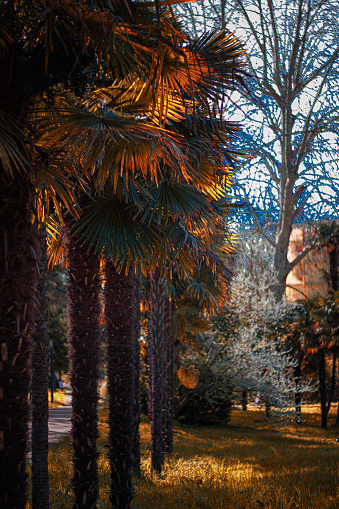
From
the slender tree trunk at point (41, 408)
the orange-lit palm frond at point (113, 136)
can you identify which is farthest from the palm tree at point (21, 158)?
the slender tree trunk at point (41, 408)

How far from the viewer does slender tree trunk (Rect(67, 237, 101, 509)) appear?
20.7 ft

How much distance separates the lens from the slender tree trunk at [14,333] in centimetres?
411

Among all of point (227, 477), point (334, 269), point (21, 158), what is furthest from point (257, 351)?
point (21, 158)

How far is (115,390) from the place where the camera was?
7184mm

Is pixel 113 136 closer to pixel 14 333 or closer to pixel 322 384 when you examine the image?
pixel 14 333

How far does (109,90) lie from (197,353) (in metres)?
15.2

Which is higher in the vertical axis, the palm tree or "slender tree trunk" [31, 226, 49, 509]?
the palm tree

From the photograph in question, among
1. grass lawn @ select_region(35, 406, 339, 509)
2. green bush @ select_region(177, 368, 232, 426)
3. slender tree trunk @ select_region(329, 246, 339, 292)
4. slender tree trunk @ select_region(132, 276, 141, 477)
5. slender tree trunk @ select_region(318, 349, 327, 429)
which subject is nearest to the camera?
grass lawn @ select_region(35, 406, 339, 509)

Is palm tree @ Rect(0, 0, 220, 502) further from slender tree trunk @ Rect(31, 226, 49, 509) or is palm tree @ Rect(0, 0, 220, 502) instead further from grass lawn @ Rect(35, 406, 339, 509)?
grass lawn @ Rect(35, 406, 339, 509)

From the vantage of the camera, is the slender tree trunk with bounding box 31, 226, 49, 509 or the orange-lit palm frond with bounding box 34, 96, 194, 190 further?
the slender tree trunk with bounding box 31, 226, 49, 509

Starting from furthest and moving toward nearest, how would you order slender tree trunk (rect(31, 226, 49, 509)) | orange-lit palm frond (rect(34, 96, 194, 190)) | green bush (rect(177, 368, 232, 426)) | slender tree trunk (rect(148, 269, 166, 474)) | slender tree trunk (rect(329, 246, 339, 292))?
slender tree trunk (rect(329, 246, 339, 292))
green bush (rect(177, 368, 232, 426))
slender tree trunk (rect(148, 269, 166, 474))
slender tree trunk (rect(31, 226, 49, 509))
orange-lit palm frond (rect(34, 96, 194, 190))

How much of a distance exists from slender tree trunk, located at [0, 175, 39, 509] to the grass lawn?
354 centimetres

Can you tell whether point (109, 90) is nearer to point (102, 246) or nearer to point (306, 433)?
point (102, 246)

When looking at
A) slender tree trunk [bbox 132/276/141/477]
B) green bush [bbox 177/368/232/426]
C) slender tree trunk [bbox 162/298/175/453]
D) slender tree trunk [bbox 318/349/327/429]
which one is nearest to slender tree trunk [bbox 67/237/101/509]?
slender tree trunk [bbox 132/276/141/477]
